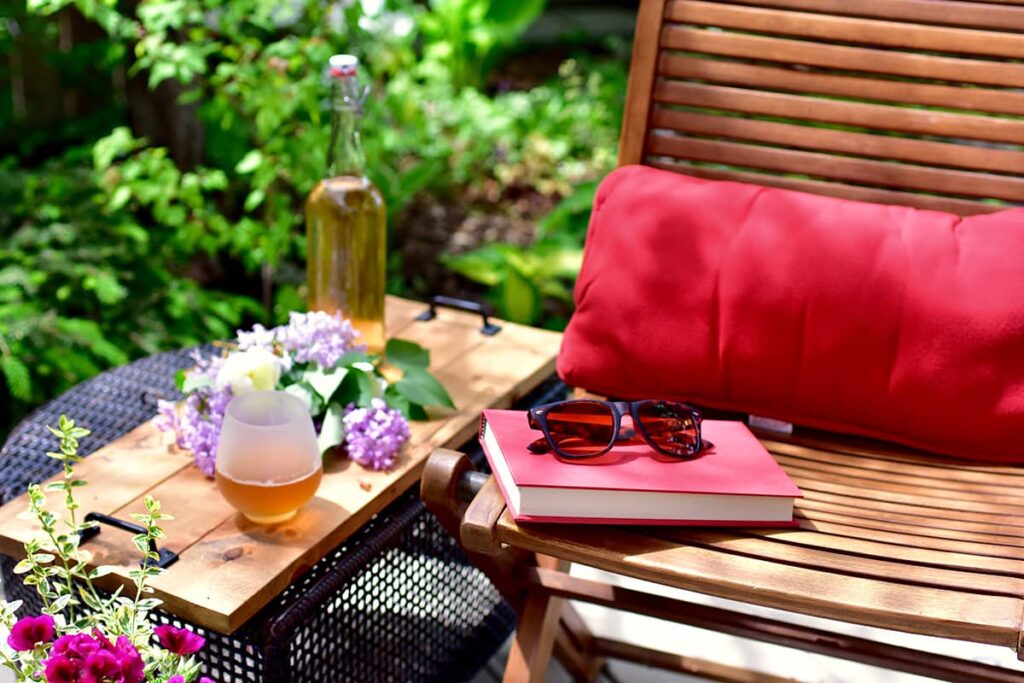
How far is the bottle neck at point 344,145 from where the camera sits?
1848 millimetres

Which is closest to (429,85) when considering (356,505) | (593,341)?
(593,341)

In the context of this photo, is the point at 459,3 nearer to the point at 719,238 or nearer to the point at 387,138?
the point at 387,138

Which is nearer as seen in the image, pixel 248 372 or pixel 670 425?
pixel 670 425

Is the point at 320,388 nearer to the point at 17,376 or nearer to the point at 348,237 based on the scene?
the point at 348,237

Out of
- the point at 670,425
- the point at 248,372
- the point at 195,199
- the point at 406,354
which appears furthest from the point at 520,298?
the point at 670,425

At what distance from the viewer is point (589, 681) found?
2082mm

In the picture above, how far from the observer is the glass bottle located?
75.1 inches

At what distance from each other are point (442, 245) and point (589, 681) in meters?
2.17

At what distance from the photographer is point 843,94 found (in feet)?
6.45

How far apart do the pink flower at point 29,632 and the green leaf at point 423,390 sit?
788mm

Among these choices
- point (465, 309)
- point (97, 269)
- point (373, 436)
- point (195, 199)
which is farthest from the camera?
point (195, 199)

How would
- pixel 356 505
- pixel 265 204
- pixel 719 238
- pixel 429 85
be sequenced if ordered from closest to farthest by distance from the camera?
pixel 356 505, pixel 719 238, pixel 265 204, pixel 429 85

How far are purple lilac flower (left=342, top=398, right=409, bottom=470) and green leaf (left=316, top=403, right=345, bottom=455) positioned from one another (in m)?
0.01

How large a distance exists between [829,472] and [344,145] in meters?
0.94
